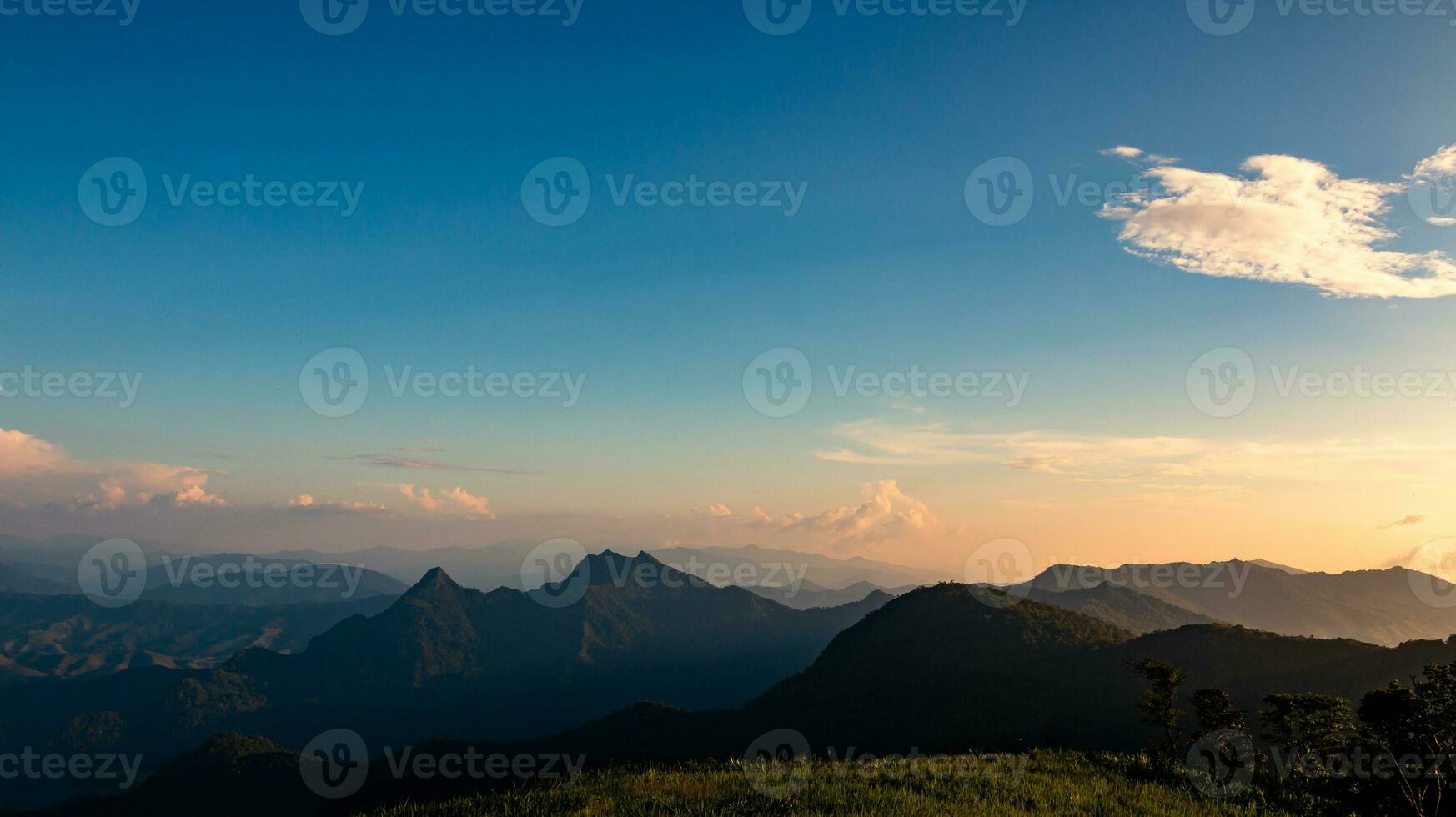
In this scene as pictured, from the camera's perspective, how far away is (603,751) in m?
176

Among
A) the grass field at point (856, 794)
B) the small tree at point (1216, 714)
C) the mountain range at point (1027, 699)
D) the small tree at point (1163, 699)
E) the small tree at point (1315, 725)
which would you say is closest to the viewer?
the grass field at point (856, 794)

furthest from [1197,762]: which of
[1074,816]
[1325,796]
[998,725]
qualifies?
[998,725]

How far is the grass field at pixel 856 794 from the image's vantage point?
40.6 ft

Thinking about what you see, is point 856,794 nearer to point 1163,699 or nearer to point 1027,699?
point 1163,699

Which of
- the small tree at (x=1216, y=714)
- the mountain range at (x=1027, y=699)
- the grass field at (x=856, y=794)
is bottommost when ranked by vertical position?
the mountain range at (x=1027, y=699)

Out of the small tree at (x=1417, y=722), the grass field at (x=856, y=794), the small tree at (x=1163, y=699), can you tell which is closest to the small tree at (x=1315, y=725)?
the small tree at (x=1417, y=722)

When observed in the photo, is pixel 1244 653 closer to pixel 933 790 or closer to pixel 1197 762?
pixel 1197 762

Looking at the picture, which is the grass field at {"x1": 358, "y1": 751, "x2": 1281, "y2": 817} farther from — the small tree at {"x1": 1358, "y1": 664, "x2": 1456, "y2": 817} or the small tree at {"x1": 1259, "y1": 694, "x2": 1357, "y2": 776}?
the small tree at {"x1": 1358, "y1": 664, "x2": 1456, "y2": 817}

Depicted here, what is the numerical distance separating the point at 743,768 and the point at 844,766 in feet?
9.12

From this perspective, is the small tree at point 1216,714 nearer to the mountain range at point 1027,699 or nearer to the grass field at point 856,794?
the grass field at point 856,794

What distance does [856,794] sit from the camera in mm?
13500

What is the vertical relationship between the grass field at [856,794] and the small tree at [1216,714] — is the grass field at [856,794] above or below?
above

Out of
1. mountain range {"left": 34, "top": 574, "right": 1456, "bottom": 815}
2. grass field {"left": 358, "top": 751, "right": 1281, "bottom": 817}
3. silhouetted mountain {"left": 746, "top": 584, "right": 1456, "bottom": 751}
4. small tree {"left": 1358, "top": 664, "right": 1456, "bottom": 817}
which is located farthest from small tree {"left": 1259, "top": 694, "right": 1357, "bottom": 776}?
silhouetted mountain {"left": 746, "top": 584, "right": 1456, "bottom": 751}

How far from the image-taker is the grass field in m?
12.4
